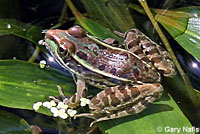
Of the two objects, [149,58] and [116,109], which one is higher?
[149,58]

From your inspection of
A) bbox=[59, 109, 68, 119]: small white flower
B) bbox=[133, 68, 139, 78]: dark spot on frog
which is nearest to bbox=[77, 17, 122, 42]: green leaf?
bbox=[133, 68, 139, 78]: dark spot on frog

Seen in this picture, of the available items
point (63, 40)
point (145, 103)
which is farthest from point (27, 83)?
point (145, 103)

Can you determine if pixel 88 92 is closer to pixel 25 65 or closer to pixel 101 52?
pixel 101 52

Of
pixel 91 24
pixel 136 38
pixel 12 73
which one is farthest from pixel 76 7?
pixel 12 73

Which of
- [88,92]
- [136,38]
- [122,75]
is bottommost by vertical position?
[88,92]

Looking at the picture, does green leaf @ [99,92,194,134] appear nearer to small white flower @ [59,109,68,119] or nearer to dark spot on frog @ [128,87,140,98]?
dark spot on frog @ [128,87,140,98]

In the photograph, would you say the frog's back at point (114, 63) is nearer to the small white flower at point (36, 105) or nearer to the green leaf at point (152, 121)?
the green leaf at point (152, 121)
